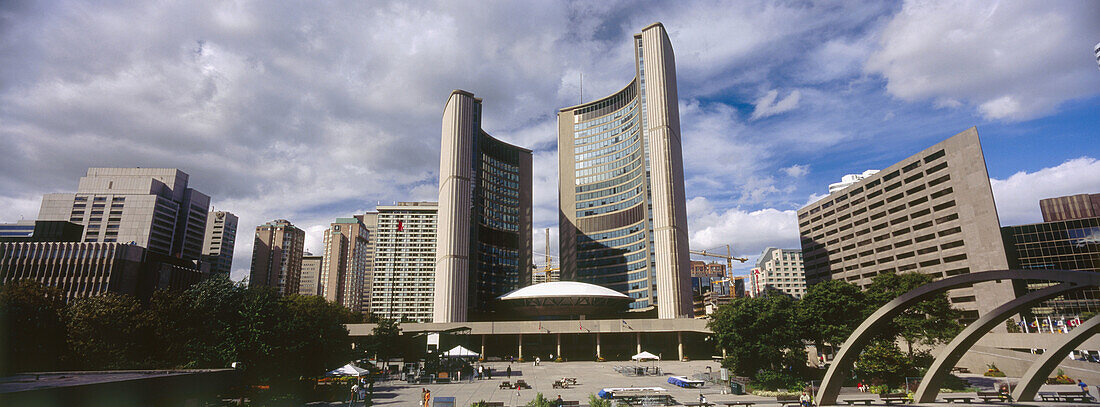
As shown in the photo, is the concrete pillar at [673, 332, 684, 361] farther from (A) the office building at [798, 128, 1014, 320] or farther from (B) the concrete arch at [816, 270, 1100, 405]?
(B) the concrete arch at [816, 270, 1100, 405]

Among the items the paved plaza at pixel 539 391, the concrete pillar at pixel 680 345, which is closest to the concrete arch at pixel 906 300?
the paved plaza at pixel 539 391

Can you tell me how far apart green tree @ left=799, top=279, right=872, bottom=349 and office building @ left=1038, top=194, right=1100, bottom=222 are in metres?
83.0

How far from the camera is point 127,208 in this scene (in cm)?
14062

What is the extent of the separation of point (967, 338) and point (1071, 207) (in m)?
107

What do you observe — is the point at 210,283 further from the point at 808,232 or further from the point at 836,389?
the point at 808,232

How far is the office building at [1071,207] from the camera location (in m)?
92.7

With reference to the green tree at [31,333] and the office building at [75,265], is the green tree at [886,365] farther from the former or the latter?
the office building at [75,265]

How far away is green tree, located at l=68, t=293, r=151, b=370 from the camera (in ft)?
108

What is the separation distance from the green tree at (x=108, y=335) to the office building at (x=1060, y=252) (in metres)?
113

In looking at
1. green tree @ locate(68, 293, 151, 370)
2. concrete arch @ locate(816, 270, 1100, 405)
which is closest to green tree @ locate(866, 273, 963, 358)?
concrete arch @ locate(816, 270, 1100, 405)

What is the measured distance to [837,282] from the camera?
1900 inches

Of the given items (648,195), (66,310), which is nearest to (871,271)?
(648,195)

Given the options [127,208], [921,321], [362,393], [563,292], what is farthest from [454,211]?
[127,208]

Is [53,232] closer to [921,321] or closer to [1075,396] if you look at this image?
[921,321]
